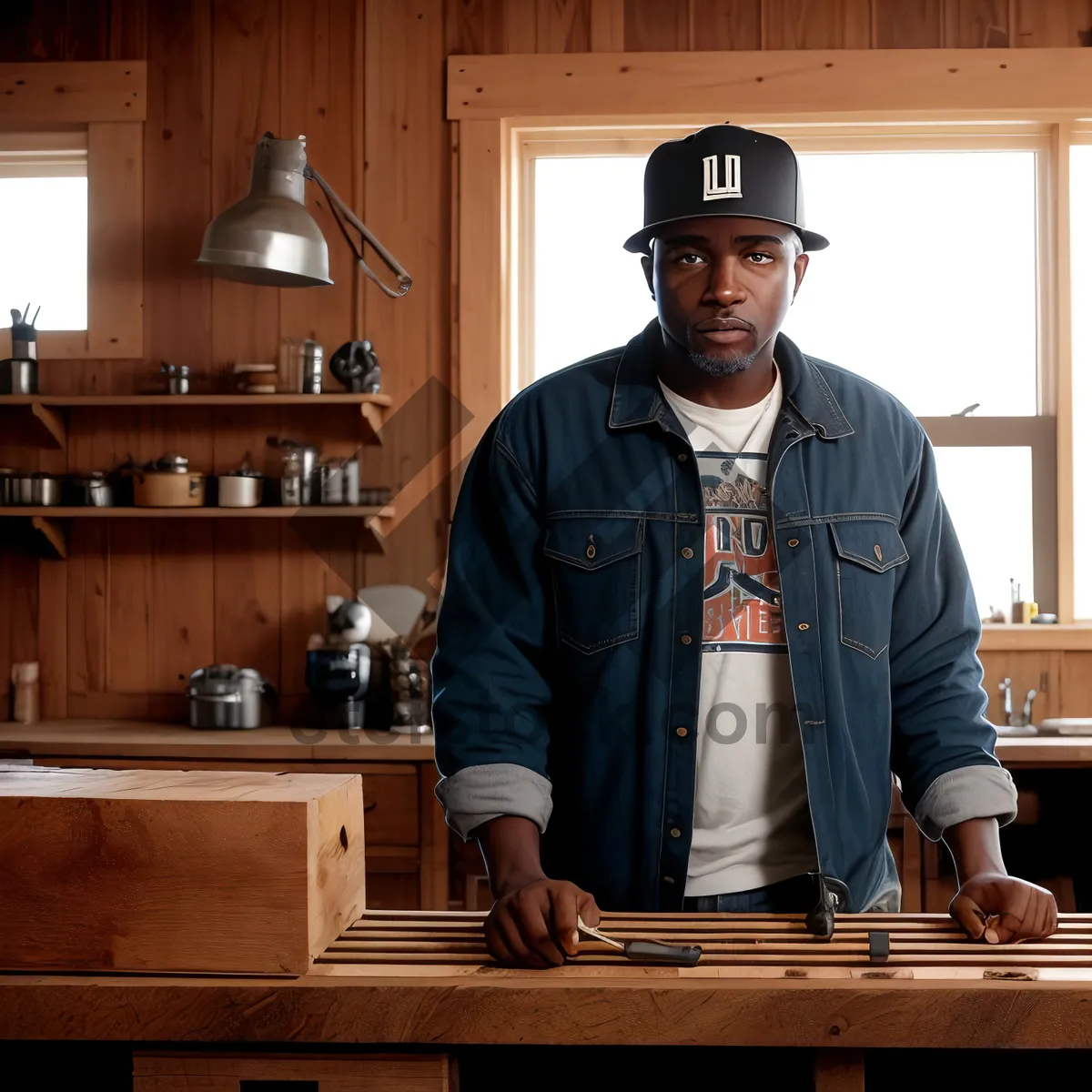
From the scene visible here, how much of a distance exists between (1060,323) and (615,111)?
1.48 m

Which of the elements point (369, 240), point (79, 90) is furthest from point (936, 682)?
point (79, 90)

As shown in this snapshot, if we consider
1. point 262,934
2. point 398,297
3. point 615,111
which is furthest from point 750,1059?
point 615,111

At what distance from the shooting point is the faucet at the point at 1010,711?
3342mm

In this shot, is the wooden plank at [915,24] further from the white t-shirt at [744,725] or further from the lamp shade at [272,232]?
the white t-shirt at [744,725]

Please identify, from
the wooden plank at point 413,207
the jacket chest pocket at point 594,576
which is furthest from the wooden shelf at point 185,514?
the jacket chest pocket at point 594,576

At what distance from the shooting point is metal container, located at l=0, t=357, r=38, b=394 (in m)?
3.53

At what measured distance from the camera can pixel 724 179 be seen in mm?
1412

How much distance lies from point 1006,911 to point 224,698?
255 centimetres

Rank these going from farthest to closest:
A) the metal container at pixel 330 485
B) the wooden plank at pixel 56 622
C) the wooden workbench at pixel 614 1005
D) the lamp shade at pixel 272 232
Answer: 1. the wooden plank at pixel 56 622
2. the metal container at pixel 330 485
3. the lamp shade at pixel 272 232
4. the wooden workbench at pixel 614 1005

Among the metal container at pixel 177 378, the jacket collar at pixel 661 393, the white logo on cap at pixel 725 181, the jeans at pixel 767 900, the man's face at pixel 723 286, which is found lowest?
the jeans at pixel 767 900

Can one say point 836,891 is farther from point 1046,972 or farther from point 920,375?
point 920,375

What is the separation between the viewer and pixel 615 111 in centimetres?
347

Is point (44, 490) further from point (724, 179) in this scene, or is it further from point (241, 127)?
point (724, 179)

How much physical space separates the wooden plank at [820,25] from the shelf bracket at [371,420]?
158 cm
